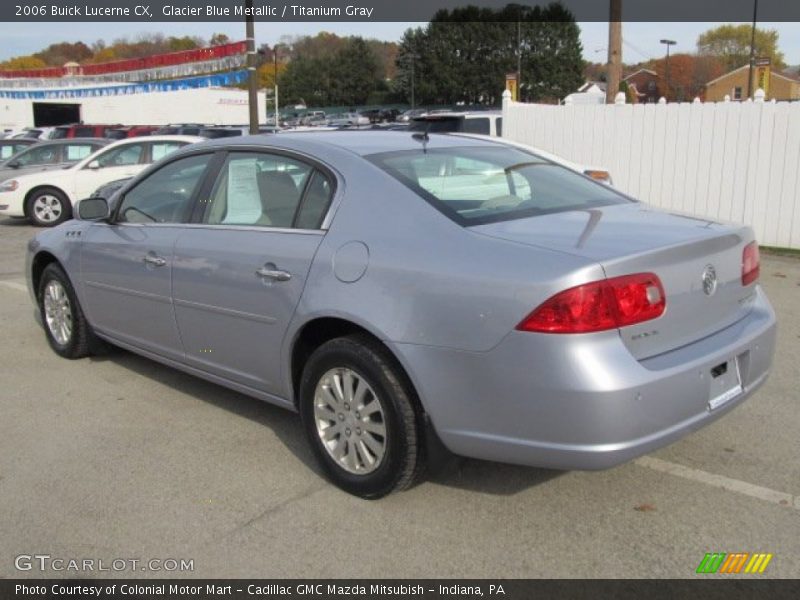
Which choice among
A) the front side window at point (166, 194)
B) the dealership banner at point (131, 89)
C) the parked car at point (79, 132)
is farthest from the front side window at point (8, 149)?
the front side window at point (166, 194)

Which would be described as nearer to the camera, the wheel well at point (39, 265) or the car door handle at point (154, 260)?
the car door handle at point (154, 260)

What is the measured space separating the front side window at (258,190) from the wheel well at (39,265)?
2.12 metres

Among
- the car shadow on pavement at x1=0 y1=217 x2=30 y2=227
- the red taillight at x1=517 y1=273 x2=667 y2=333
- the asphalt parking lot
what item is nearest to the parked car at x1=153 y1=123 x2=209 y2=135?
the car shadow on pavement at x1=0 y1=217 x2=30 y2=227

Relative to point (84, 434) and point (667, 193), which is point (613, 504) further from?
point (667, 193)

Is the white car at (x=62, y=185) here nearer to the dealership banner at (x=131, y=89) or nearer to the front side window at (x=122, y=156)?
the front side window at (x=122, y=156)

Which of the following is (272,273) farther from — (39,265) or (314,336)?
(39,265)

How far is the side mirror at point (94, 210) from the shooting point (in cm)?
499

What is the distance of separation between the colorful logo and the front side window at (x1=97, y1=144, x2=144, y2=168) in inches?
533

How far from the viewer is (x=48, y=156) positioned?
51.1 ft

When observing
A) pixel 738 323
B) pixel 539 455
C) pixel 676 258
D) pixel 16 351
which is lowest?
pixel 16 351

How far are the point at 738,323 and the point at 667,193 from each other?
815 cm

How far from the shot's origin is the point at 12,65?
3462 inches

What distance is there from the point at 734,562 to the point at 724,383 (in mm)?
690

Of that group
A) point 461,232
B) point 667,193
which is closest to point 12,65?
point 667,193
